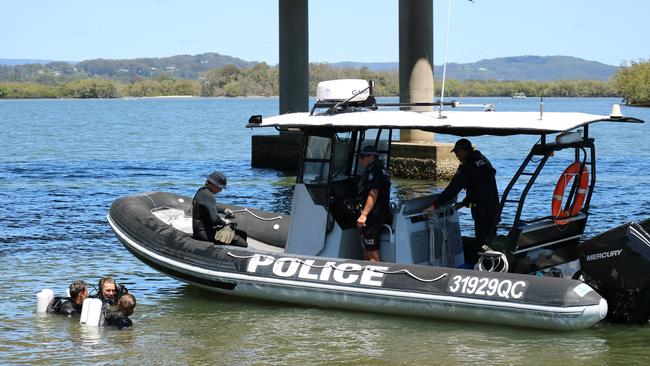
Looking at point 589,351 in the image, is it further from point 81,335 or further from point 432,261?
point 81,335

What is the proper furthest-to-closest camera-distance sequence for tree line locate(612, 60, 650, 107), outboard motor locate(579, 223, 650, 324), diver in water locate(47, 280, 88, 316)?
1. tree line locate(612, 60, 650, 107)
2. diver in water locate(47, 280, 88, 316)
3. outboard motor locate(579, 223, 650, 324)

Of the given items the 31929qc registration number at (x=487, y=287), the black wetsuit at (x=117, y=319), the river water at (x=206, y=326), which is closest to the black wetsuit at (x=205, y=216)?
the river water at (x=206, y=326)

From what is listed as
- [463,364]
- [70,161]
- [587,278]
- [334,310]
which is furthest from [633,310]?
[70,161]

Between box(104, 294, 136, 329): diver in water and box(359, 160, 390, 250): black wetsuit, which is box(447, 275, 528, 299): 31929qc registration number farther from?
box(104, 294, 136, 329): diver in water

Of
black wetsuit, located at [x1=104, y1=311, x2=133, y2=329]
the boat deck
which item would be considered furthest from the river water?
the boat deck

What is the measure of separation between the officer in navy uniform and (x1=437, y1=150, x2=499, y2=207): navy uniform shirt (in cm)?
66

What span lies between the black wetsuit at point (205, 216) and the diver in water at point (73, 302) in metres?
1.43

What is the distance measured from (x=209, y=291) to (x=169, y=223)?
1214mm

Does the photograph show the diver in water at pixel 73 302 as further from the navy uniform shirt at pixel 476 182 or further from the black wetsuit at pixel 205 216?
the navy uniform shirt at pixel 476 182

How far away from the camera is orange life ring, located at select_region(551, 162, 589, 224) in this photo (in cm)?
1088

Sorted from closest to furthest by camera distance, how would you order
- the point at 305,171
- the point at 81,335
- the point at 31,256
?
the point at 81,335 → the point at 305,171 → the point at 31,256

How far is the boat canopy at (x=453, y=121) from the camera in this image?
10.6 meters

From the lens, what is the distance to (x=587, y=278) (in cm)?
1074

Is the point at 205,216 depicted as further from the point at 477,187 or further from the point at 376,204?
the point at 477,187
